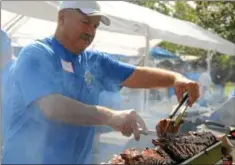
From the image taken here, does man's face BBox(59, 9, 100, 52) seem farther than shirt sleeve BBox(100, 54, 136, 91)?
No

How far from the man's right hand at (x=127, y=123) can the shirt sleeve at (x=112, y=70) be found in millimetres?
733

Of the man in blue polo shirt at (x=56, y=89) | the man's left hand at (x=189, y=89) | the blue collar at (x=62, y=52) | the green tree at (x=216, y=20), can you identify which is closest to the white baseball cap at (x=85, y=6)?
the man in blue polo shirt at (x=56, y=89)

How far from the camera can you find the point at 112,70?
2.27 m

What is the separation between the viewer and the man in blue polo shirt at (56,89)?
1.78m

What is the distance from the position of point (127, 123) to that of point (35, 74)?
52 centimetres

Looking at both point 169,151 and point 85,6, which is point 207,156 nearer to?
point 169,151

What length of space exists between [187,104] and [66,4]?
30.1 inches

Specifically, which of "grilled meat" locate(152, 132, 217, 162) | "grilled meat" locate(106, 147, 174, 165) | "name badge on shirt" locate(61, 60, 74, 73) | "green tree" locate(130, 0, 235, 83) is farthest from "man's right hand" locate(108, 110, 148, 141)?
"green tree" locate(130, 0, 235, 83)

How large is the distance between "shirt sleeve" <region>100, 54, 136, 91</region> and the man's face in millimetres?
292

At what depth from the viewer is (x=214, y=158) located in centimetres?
172

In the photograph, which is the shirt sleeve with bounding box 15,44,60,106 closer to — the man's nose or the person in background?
the man's nose

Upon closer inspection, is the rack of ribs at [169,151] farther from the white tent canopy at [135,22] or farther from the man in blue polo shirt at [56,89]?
the white tent canopy at [135,22]

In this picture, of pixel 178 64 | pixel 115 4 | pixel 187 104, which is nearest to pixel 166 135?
pixel 187 104

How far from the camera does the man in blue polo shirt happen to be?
178 cm
